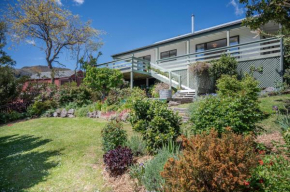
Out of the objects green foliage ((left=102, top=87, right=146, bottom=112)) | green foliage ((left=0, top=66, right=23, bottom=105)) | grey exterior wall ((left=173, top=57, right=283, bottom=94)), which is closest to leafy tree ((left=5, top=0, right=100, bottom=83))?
green foliage ((left=0, top=66, right=23, bottom=105))

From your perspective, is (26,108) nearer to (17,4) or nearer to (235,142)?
(17,4)

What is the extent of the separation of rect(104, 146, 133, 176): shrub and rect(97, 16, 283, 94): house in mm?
10140

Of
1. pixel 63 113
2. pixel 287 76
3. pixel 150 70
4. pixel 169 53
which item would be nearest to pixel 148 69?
pixel 150 70

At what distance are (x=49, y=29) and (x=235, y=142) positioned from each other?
23279 millimetres

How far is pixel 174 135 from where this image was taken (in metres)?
4.14

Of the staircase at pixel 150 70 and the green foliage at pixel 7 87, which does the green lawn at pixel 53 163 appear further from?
the staircase at pixel 150 70

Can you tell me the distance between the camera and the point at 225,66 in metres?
13.0

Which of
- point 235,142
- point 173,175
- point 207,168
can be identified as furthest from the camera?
point 235,142

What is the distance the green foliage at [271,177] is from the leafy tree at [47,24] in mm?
19800

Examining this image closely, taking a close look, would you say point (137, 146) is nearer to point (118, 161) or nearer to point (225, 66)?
point (118, 161)

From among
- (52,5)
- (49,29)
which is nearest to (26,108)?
(49,29)

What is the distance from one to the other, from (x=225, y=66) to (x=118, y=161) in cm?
1196

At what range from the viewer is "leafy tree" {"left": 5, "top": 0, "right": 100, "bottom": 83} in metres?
18.7

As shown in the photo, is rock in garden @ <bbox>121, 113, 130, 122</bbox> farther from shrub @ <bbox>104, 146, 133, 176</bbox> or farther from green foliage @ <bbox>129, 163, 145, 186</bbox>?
green foliage @ <bbox>129, 163, 145, 186</bbox>
